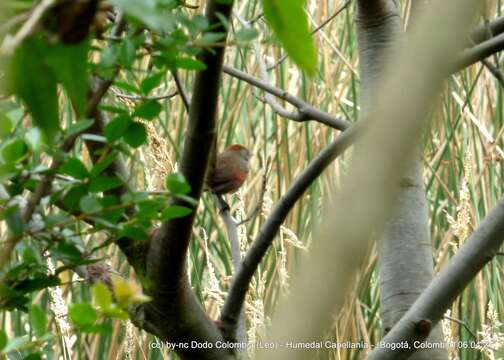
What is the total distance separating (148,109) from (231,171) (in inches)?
61.1

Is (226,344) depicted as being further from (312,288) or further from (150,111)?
(312,288)

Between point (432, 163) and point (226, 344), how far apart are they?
130cm

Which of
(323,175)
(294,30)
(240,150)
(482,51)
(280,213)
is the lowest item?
(294,30)

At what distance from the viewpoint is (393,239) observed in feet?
5.01

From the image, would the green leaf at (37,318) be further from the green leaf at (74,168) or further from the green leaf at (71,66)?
the green leaf at (71,66)

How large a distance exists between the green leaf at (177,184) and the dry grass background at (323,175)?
131 cm

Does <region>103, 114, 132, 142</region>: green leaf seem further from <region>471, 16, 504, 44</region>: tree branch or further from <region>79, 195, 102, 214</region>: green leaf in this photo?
<region>471, 16, 504, 44</region>: tree branch

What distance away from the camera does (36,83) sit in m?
0.33

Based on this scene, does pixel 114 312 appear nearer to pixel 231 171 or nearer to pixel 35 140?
pixel 35 140

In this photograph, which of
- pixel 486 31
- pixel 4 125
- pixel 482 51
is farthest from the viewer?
pixel 486 31

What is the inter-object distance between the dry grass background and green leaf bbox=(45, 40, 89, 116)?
1.79 metres

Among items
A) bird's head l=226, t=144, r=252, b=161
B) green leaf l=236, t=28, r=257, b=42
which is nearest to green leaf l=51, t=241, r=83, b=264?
green leaf l=236, t=28, r=257, b=42

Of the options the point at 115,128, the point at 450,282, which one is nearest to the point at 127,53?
the point at 115,128

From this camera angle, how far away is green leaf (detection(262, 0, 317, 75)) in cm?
39
